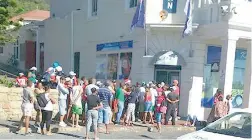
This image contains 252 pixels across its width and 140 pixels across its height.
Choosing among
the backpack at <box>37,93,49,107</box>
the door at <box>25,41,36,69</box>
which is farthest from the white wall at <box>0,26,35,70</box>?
the backpack at <box>37,93,49,107</box>

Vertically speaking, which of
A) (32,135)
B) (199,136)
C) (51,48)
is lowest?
(32,135)

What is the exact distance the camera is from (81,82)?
14.4m

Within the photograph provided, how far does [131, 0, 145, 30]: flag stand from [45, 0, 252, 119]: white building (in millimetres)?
391

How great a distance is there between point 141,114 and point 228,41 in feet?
16.8

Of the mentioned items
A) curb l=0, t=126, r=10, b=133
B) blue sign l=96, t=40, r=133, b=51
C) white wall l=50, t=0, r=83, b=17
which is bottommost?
curb l=0, t=126, r=10, b=133

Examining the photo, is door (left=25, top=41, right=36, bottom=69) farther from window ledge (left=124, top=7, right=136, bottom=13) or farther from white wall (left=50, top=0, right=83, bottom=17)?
window ledge (left=124, top=7, right=136, bottom=13)

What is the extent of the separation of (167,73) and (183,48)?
145cm

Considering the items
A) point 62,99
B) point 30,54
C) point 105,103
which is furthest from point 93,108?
point 30,54

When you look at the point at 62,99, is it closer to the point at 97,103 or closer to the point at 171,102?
the point at 97,103

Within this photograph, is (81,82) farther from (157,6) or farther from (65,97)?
(157,6)

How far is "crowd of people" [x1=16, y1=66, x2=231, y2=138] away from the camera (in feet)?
38.9

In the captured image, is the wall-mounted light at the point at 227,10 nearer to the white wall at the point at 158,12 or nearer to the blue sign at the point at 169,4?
the white wall at the point at 158,12

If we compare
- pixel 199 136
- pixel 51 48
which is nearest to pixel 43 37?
pixel 51 48

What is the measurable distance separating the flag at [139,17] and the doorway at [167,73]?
2259 millimetres
